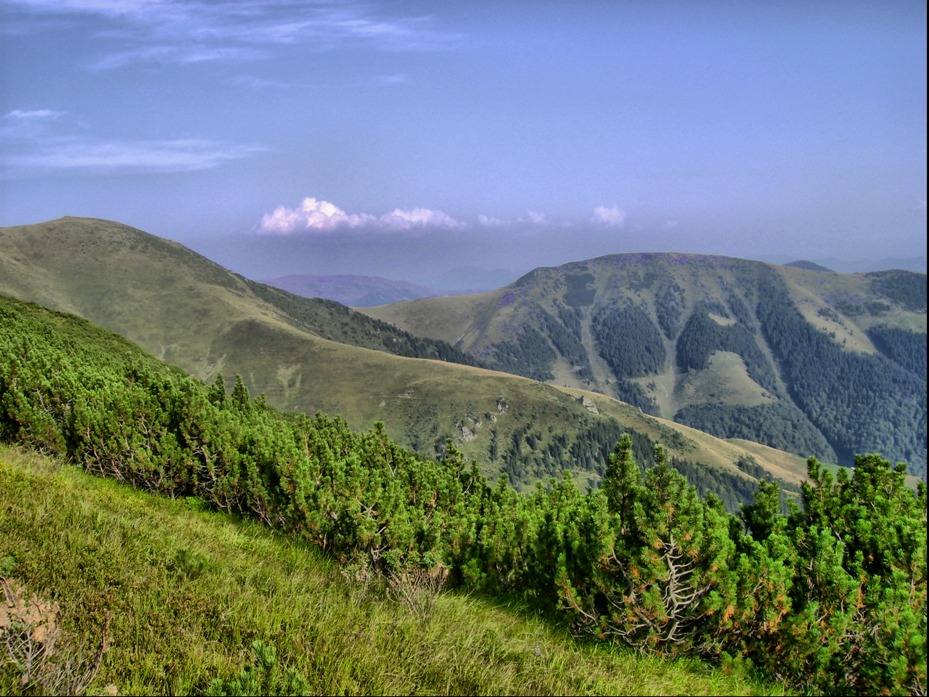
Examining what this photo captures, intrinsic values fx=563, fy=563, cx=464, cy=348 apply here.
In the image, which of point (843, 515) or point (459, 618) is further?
point (843, 515)

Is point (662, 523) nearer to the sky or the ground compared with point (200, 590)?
nearer to the sky

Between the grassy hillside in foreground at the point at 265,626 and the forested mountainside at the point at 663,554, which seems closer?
the grassy hillside in foreground at the point at 265,626

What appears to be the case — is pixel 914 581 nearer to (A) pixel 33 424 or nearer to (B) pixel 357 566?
(B) pixel 357 566

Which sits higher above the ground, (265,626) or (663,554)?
(663,554)

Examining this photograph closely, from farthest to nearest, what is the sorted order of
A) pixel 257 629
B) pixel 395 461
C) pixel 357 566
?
pixel 395 461 → pixel 357 566 → pixel 257 629

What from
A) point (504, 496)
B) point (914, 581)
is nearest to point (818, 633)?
point (914, 581)

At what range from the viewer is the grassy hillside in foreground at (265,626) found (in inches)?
208

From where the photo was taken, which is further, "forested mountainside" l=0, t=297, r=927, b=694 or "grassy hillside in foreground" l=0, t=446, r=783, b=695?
"forested mountainside" l=0, t=297, r=927, b=694

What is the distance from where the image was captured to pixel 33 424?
16.2 m

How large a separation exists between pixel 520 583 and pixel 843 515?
5363 mm

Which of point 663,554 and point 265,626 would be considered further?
point 663,554

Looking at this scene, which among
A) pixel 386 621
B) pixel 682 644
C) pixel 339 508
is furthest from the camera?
pixel 339 508

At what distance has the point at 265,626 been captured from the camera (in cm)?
595

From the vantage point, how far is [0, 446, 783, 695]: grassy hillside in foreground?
5273 mm
